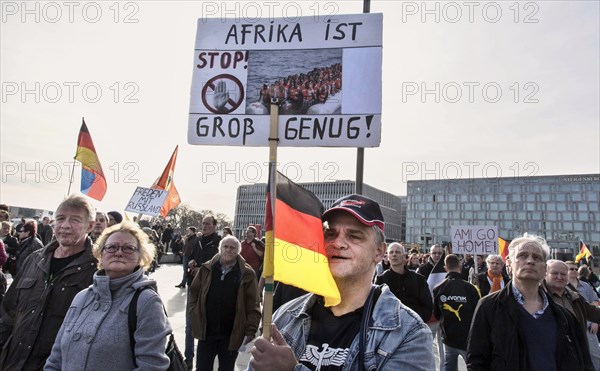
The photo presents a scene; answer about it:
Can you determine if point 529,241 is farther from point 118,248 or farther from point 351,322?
point 118,248

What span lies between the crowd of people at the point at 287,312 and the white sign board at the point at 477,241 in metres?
5.90

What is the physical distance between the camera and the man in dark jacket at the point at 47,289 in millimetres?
2918

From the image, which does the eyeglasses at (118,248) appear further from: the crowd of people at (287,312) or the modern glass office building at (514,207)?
the modern glass office building at (514,207)

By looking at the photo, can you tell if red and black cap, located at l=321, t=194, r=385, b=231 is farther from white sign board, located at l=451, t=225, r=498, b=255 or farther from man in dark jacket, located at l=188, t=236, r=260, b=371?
white sign board, located at l=451, t=225, r=498, b=255

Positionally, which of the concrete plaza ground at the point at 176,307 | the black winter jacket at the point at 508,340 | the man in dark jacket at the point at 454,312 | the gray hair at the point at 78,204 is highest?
the gray hair at the point at 78,204

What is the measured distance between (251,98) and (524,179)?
137803mm

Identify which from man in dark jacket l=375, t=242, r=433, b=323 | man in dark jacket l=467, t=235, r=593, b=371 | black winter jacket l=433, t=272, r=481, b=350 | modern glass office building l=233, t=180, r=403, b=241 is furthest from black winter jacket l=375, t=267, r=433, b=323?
modern glass office building l=233, t=180, r=403, b=241

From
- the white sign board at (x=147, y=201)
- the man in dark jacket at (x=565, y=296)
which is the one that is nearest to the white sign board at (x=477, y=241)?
the man in dark jacket at (x=565, y=296)

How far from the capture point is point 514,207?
121375mm

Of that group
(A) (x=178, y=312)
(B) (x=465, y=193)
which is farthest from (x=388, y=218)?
(A) (x=178, y=312)

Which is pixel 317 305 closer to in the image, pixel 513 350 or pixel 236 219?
pixel 513 350

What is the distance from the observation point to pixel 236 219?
444 ft

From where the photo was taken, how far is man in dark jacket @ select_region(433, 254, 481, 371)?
228 inches

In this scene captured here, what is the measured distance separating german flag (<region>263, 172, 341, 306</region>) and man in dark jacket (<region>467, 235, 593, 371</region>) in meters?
1.96
